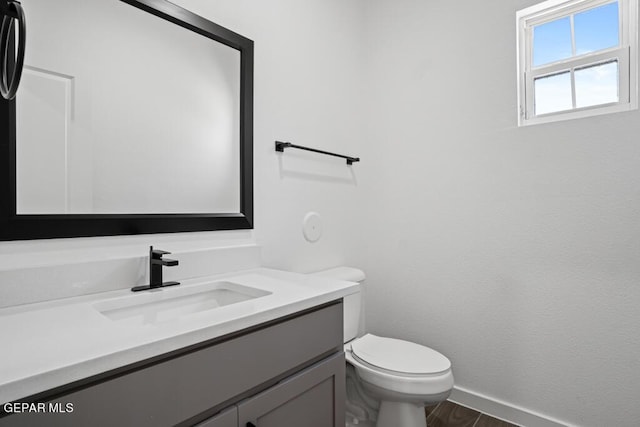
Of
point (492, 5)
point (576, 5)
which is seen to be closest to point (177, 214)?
point (492, 5)

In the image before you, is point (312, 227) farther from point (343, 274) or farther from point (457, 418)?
point (457, 418)

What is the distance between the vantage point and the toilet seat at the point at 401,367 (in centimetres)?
139

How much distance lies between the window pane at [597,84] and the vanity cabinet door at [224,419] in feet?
6.28

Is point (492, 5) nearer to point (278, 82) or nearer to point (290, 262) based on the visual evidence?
point (278, 82)

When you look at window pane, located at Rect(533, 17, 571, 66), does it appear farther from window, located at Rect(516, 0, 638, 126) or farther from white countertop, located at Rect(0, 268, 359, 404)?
white countertop, located at Rect(0, 268, 359, 404)

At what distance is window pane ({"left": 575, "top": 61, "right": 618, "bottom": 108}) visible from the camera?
154 cm

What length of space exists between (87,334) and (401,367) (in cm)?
120

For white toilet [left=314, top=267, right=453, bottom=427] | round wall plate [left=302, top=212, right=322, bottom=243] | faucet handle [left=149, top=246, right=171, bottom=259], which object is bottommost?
white toilet [left=314, top=267, right=453, bottom=427]

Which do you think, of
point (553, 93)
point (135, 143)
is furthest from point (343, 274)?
point (553, 93)

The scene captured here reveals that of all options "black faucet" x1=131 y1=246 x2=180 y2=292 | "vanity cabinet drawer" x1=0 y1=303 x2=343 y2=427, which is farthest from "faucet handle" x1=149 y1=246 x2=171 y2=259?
"vanity cabinet drawer" x1=0 y1=303 x2=343 y2=427

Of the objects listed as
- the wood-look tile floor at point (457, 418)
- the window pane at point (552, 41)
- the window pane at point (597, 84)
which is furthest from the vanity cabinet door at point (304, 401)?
the window pane at point (552, 41)

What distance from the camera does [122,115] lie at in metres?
1.15

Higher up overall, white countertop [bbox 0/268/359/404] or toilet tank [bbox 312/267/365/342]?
white countertop [bbox 0/268/359/404]

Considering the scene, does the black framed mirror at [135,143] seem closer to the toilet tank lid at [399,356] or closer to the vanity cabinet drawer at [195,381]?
the vanity cabinet drawer at [195,381]
